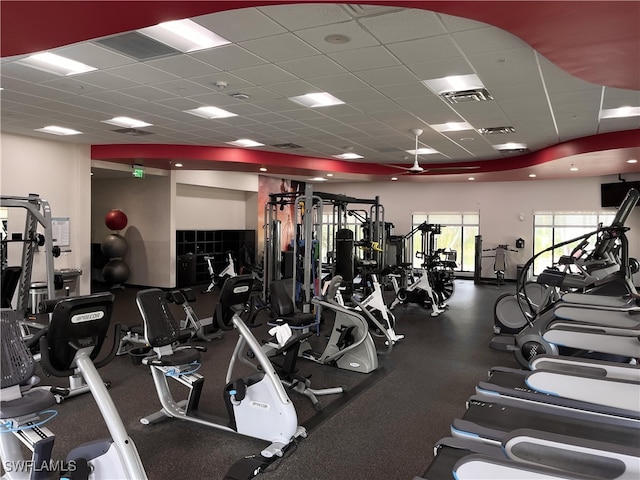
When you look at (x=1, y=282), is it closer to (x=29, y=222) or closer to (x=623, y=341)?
(x=29, y=222)

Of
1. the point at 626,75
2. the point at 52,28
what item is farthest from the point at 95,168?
the point at 626,75

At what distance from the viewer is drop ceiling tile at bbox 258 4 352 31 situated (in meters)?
3.22

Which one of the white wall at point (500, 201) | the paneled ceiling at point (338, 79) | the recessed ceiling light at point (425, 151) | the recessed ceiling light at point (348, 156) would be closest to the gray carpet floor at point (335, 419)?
the paneled ceiling at point (338, 79)

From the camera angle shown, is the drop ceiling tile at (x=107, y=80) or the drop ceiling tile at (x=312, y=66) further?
the drop ceiling tile at (x=107, y=80)

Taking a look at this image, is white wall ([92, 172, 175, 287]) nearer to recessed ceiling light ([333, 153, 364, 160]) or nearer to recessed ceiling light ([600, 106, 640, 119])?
recessed ceiling light ([333, 153, 364, 160])

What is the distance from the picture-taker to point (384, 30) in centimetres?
360

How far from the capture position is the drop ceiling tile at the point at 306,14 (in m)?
3.22

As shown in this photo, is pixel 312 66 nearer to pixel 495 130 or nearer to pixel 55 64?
pixel 55 64

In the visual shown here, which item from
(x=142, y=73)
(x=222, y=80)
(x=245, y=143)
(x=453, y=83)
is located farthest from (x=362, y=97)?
(x=245, y=143)

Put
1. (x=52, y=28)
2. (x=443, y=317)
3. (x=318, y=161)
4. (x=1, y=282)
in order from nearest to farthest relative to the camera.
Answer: (x=52, y=28) < (x=1, y=282) < (x=443, y=317) < (x=318, y=161)

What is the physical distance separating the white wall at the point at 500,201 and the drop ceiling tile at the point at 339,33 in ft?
28.6

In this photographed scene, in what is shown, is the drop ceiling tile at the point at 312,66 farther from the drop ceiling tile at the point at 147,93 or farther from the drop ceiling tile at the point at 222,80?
the drop ceiling tile at the point at 147,93

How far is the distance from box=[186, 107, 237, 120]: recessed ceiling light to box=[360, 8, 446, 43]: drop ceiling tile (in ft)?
A: 10.1

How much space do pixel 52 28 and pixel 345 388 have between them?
3.69 meters
